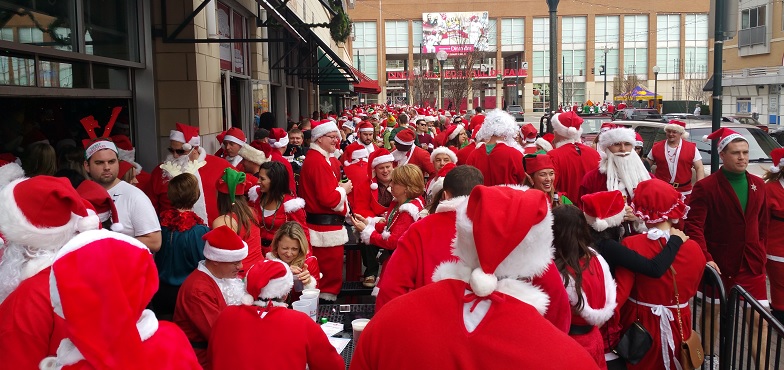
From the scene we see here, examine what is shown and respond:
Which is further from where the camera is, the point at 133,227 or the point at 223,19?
the point at 223,19

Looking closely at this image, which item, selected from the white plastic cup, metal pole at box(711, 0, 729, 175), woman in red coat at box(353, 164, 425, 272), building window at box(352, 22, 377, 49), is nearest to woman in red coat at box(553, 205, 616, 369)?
the white plastic cup

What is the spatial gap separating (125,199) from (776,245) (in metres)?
5.42

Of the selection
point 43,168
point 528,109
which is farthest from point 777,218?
point 528,109

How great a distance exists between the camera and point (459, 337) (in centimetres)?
188

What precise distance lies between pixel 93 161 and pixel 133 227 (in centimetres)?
76

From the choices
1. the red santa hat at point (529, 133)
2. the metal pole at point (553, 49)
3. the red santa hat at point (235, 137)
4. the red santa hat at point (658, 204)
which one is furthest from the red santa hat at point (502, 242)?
the red santa hat at point (529, 133)

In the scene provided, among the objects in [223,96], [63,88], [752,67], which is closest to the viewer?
[63,88]

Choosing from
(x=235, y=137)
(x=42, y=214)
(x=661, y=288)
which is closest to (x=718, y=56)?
(x=661, y=288)

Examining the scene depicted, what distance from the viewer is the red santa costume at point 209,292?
3.77 metres

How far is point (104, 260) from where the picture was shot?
2156 mm

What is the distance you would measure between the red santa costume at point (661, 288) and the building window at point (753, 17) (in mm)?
38830

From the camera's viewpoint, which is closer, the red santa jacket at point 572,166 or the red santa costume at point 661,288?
the red santa costume at point 661,288

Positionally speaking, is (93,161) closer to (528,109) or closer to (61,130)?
(61,130)

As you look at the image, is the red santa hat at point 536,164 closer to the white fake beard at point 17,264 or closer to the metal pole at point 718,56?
the metal pole at point 718,56
